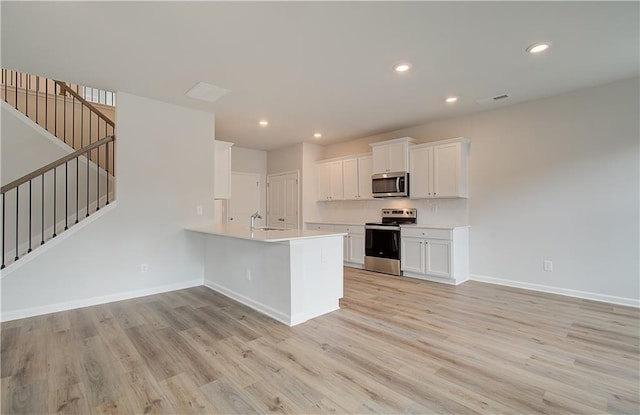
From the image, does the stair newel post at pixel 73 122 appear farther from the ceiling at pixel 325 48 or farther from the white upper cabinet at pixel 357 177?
the white upper cabinet at pixel 357 177

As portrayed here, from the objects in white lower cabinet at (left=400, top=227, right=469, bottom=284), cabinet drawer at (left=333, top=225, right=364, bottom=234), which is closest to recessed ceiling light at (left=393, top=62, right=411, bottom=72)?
white lower cabinet at (left=400, top=227, right=469, bottom=284)

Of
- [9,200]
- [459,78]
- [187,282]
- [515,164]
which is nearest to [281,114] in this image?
[459,78]

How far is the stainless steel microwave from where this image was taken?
5254 millimetres

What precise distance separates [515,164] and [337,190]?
3.25 metres

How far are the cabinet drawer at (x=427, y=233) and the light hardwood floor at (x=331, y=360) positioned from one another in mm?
1184

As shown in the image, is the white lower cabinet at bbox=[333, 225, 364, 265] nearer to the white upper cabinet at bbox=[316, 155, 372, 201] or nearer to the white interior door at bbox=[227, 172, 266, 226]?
Answer: the white upper cabinet at bbox=[316, 155, 372, 201]

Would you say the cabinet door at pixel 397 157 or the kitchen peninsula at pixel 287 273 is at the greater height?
the cabinet door at pixel 397 157

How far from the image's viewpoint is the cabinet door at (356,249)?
577 centimetres

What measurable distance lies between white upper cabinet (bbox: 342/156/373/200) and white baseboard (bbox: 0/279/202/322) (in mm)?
3282

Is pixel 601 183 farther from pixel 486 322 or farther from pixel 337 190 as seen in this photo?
pixel 337 190

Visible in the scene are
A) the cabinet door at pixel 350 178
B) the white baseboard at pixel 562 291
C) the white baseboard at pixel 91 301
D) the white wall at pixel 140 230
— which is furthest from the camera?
the cabinet door at pixel 350 178

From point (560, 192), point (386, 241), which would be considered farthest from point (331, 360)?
point (560, 192)

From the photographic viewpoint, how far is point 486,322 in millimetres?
3105

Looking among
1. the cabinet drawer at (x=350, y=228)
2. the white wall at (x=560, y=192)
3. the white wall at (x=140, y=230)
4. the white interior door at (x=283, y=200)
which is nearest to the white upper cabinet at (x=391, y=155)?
the white wall at (x=560, y=192)
